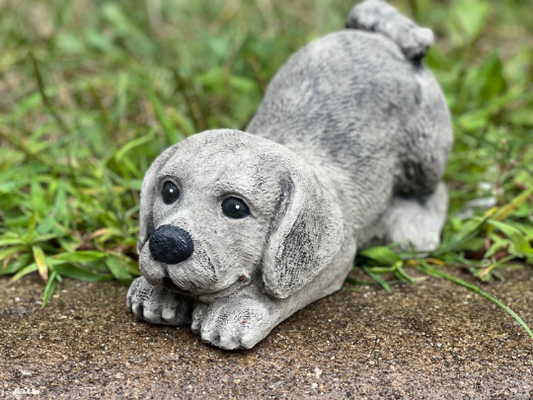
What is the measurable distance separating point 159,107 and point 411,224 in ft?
4.41

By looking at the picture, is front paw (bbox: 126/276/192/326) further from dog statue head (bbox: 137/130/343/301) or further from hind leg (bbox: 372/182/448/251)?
hind leg (bbox: 372/182/448/251)

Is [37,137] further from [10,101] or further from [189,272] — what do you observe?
[189,272]

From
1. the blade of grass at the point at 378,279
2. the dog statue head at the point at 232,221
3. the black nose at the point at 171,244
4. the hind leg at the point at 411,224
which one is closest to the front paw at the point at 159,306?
the dog statue head at the point at 232,221

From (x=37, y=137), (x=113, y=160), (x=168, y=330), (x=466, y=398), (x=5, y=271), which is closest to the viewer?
(x=466, y=398)

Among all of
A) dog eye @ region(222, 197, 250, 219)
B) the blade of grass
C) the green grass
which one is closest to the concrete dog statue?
dog eye @ region(222, 197, 250, 219)

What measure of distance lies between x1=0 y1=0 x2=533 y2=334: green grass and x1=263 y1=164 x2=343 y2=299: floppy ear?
0.52m

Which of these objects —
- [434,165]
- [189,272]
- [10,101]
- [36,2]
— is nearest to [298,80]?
[434,165]

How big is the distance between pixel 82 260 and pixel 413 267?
1.30 metres

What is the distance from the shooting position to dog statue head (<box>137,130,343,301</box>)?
72.1 inches

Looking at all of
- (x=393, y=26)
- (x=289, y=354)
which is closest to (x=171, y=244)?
(x=289, y=354)

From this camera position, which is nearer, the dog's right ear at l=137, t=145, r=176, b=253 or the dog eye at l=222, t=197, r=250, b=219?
the dog eye at l=222, t=197, r=250, b=219

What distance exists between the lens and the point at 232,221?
1881mm

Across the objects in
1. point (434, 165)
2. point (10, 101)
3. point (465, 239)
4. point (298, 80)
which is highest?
point (298, 80)

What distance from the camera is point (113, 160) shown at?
10.4 feet
